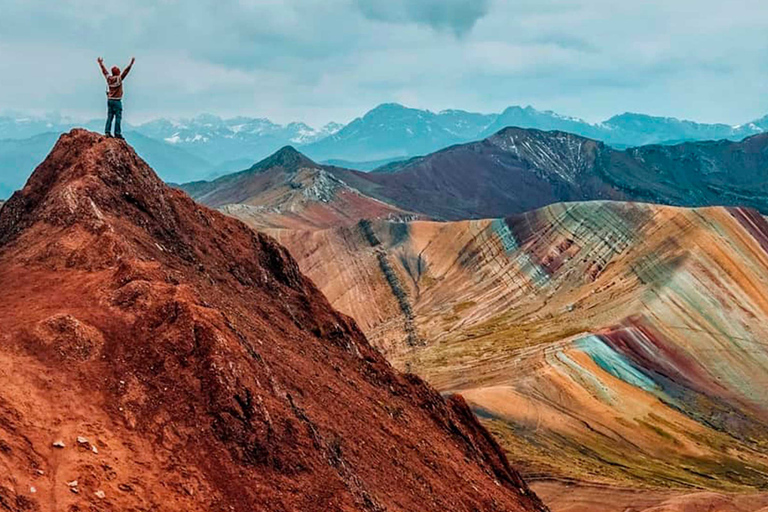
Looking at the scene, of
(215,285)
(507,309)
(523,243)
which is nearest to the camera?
(215,285)

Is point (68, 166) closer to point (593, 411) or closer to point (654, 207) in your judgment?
point (593, 411)

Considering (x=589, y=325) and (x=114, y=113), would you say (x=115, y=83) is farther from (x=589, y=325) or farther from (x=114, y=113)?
(x=589, y=325)

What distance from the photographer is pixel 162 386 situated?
1545 cm

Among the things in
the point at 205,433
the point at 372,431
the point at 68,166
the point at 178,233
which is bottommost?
the point at 372,431

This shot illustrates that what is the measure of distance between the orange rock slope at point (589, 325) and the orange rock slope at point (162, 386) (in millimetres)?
27350

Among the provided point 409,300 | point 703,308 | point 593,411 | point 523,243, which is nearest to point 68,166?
point 593,411


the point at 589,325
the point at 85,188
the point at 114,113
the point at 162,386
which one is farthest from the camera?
the point at 589,325

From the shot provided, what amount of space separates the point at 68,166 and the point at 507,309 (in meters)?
76.5

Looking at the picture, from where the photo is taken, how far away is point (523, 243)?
11056cm

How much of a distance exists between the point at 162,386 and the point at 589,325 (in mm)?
71645

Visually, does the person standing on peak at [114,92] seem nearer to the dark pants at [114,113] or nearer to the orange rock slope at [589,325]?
the dark pants at [114,113]

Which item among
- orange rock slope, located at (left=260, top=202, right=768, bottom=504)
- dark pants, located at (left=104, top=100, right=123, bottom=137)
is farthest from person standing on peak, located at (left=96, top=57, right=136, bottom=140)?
orange rock slope, located at (left=260, top=202, right=768, bottom=504)

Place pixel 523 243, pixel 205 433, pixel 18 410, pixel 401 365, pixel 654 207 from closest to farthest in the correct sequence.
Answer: pixel 18 410, pixel 205 433, pixel 401 365, pixel 654 207, pixel 523 243

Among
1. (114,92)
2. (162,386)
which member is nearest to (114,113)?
(114,92)
